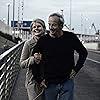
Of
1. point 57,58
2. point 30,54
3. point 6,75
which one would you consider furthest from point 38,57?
point 6,75

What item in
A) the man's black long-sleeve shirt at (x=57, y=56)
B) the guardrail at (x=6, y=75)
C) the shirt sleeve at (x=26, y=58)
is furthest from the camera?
the guardrail at (x=6, y=75)

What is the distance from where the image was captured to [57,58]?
4.76 meters

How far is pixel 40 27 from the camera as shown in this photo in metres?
5.10

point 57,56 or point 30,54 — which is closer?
point 57,56

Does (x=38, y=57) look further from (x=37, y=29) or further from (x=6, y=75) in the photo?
(x=6, y=75)

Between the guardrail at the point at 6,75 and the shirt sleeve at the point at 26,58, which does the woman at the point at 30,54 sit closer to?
the shirt sleeve at the point at 26,58

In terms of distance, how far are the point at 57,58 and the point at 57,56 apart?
3cm

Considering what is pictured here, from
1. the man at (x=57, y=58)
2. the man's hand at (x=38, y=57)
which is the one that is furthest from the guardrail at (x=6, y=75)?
the man at (x=57, y=58)

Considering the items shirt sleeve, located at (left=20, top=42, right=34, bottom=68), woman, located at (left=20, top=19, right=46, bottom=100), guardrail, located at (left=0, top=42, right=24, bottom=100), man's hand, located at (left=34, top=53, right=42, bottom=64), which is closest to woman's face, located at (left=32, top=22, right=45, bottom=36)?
woman, located at (left=20, top=19, right=46, bottom=100)

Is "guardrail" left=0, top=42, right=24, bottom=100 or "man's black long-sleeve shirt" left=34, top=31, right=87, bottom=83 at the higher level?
"man's black long-sleeve shirt" left=34, top=31, right=87, bottom=83

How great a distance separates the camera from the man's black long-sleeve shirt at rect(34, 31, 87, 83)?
187 inches

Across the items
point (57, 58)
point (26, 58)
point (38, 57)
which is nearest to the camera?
point (57, 58)

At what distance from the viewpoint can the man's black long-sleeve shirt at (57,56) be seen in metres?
4.76

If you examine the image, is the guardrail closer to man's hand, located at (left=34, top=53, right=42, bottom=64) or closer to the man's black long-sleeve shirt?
man's hand, located at (left=34, top=53, right=42, bottom=64)
